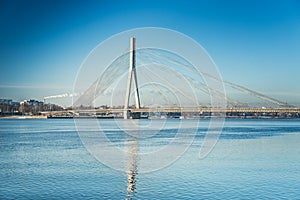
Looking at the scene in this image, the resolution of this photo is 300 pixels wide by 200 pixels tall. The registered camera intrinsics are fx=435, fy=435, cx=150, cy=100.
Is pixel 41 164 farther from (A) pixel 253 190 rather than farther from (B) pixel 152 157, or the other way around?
(A) pixel 253 190

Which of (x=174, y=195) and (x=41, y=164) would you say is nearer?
(x=174, y=195)

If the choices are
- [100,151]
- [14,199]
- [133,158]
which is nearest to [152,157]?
[133,158]

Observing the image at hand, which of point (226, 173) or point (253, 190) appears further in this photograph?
point (226, 173)

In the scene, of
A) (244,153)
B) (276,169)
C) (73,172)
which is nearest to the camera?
(73,172)

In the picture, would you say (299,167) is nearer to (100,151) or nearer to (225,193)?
(225,193)

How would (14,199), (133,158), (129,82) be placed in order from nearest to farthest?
(14,199) < (133,158) < (129,82)

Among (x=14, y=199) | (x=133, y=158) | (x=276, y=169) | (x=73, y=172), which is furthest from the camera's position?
(x=133, y=158)

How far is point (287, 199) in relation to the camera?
11.0 meters

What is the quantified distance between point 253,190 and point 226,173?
272cm

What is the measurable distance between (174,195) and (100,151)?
10589mm

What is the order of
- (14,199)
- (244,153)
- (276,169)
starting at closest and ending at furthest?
(14,199), (276,169), (244,153)

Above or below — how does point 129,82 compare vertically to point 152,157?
above

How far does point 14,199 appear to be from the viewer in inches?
415

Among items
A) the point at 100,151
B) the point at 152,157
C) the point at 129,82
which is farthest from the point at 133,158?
the point at 129,82
